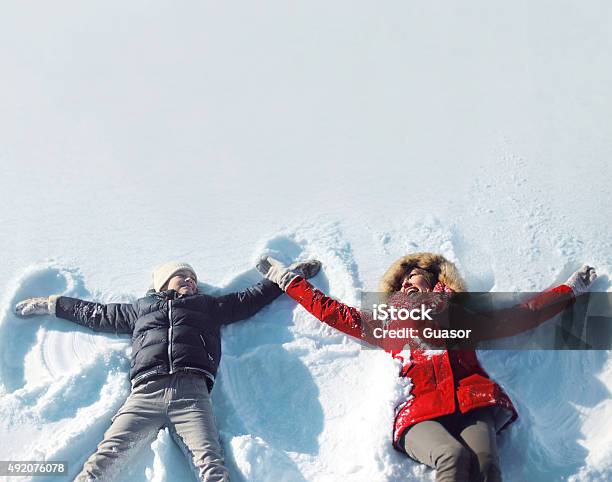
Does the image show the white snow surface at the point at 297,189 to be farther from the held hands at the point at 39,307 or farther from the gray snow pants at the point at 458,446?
the gray snow pants at the point at 458,446

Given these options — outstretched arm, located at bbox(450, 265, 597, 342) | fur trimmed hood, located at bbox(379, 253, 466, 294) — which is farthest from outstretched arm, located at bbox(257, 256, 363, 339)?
outstretched arm, located at bbox(450, 265, 597, 342)

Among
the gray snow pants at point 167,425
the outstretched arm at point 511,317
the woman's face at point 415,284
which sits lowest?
the gray snow pants at point 167,425

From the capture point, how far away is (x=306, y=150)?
21.0 ft

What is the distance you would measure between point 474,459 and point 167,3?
6.80 metres

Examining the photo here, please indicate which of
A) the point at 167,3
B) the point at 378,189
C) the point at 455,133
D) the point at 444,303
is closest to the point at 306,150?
the point at 378,189

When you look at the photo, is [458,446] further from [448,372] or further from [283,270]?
[283,270]

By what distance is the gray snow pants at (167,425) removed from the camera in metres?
3.89

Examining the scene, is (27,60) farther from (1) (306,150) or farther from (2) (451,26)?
(2) (451,26)

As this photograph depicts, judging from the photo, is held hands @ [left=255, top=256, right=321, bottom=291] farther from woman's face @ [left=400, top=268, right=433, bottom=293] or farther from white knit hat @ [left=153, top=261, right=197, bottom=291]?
woman's face @ [left=400, top=268, right=433, bottom=293]

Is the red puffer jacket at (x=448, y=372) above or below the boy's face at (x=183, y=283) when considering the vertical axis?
below

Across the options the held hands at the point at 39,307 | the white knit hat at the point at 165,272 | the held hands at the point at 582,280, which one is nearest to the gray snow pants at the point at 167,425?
the white knit hat at the point at 165,272

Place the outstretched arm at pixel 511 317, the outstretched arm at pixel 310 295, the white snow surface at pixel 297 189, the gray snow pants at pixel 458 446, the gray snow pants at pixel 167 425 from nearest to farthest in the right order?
the gray snow pants at pixel 458 446 → the gray snow pants at pixel 167 425 → the white snow surface at pixel 297 189 → the outstretched arm at pixel 511 317 → the outstretched arm at pixel 310 295

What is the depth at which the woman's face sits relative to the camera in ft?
15.2

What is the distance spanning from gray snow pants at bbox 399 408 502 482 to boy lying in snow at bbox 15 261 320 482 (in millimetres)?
1136
